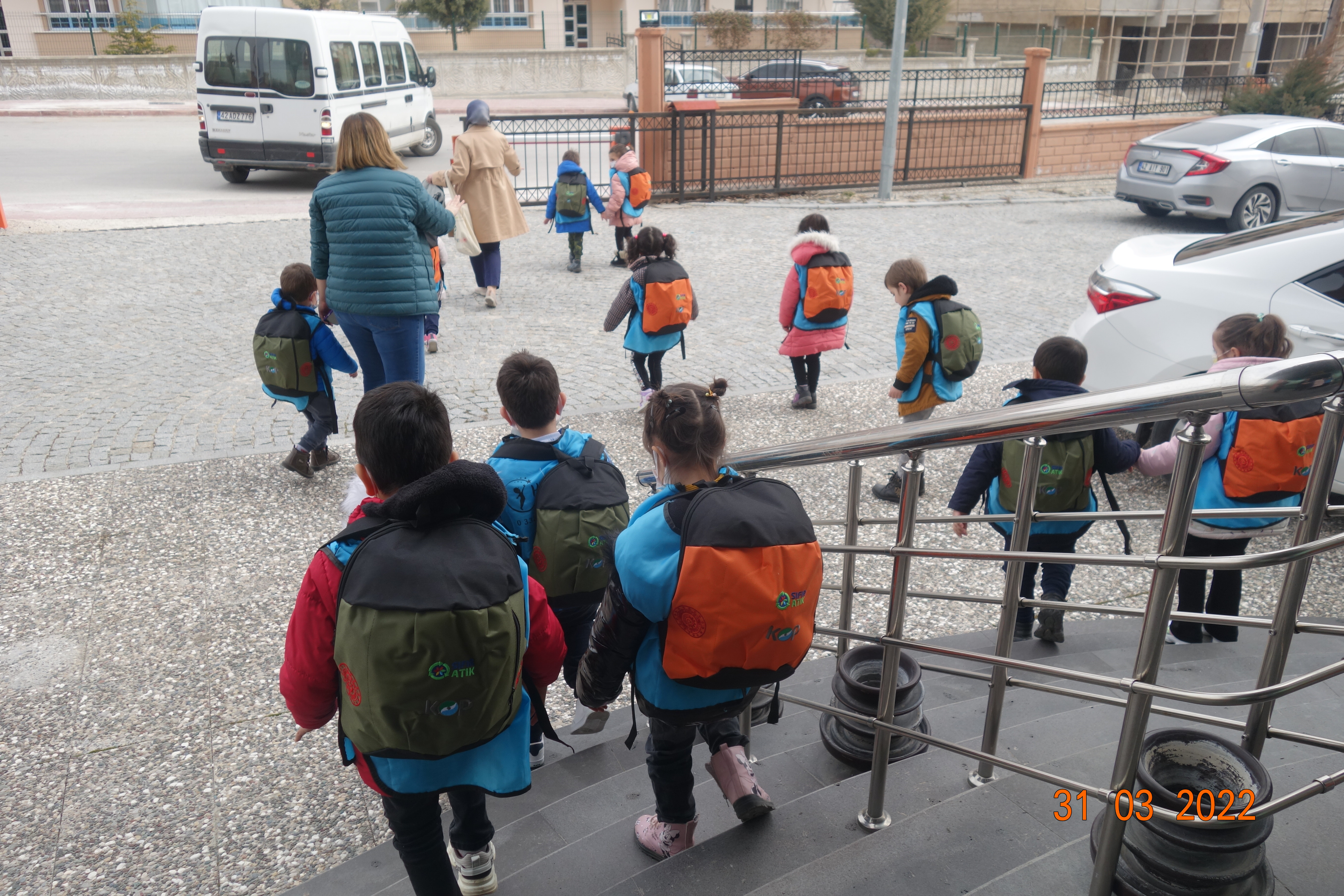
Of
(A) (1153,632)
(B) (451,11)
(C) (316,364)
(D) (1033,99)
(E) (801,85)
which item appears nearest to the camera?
(A) (1153,632)

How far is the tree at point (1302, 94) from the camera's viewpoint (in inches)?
719

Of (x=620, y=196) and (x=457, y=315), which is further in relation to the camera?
(x=620, y=196)

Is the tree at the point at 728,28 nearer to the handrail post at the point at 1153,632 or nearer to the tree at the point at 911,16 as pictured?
the tree at the point at 911,16

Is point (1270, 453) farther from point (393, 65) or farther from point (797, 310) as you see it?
point (393, 65)

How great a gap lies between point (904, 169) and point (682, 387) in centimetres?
1528

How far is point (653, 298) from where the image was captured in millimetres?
6145

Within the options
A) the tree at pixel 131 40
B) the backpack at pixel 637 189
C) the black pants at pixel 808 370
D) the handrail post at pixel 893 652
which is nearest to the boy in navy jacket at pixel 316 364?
the black pants at pixel 808 370

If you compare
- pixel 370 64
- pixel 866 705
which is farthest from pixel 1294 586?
pixel 370 64

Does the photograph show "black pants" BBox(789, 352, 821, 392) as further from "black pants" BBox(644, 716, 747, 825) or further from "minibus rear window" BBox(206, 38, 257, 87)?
"minibus rear window" BBox(206, 38, 257, 87)

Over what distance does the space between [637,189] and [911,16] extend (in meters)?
29.2

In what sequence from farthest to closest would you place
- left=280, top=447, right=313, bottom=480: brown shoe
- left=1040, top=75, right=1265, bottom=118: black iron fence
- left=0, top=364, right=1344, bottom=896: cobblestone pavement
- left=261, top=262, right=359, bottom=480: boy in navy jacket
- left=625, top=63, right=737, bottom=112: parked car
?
left=625, top=63, right=737, bottom=112: parked car, left=1040, top=75, right=1265, bottom=118: black iron fence, left=280, top=447, right=313, bottom=480: brown shoe, left=261, top=262, right=359, bottom=480: boy in navy jacket, left=0, top=364, right=1344, bottom=896: cobblestone pavement

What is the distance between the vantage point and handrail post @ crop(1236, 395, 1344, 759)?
1.82m

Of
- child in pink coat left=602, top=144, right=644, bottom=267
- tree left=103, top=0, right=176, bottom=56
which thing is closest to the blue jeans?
child in pink coat left=602, top=144, right=644, bottom=267

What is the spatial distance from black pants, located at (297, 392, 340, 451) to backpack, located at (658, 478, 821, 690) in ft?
12.5
